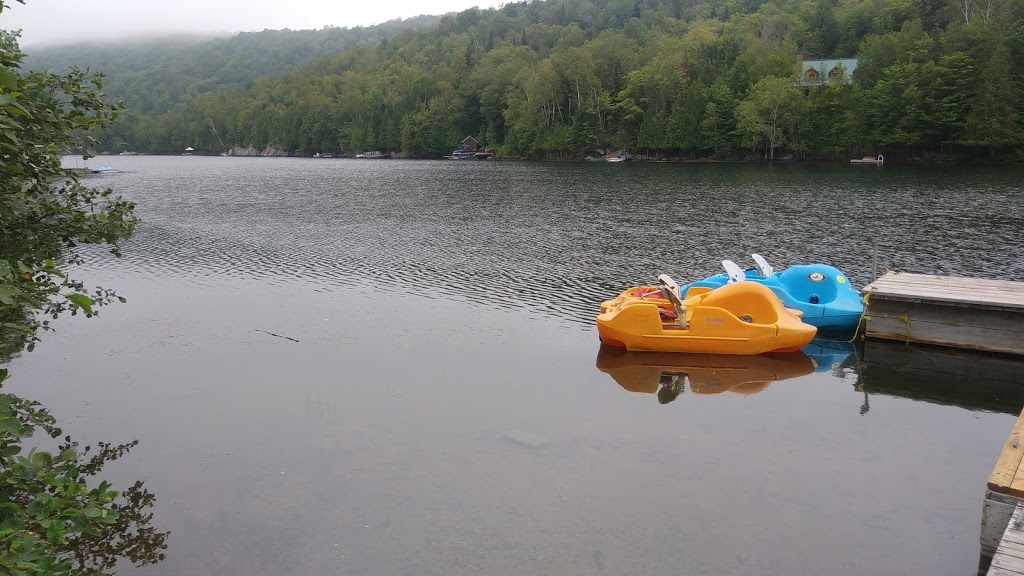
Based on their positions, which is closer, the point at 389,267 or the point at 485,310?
the point at 485,310

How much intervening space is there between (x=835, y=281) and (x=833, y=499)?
9.60 metres

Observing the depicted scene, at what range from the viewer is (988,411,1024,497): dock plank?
748cm

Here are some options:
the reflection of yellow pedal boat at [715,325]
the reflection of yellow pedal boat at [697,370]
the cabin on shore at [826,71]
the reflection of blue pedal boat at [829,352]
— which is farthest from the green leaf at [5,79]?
the cabin on shore at [826,71]

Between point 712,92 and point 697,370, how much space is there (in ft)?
302

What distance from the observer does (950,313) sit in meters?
16.5

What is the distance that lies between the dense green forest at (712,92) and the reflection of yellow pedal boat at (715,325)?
248 ft

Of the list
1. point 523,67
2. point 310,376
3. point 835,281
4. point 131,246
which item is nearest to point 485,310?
point 310,376

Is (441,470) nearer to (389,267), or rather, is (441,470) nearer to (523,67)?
(389,267)

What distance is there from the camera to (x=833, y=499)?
10398 mm

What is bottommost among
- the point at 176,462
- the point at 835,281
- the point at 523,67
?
the point at 176,462

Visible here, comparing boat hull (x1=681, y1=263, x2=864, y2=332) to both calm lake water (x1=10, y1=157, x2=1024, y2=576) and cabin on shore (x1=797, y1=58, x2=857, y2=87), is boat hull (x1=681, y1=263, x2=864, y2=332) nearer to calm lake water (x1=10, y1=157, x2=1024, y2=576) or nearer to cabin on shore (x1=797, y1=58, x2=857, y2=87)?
calm lake water (x1=10, y1=157, x2=1024, y2=576)

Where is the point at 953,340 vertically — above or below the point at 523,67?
below

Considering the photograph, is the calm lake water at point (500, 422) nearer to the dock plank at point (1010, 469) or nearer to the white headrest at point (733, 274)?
the dock plank at point (1010, 469)

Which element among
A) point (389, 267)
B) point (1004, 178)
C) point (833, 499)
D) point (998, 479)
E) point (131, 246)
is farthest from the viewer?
point (1004, 178)
